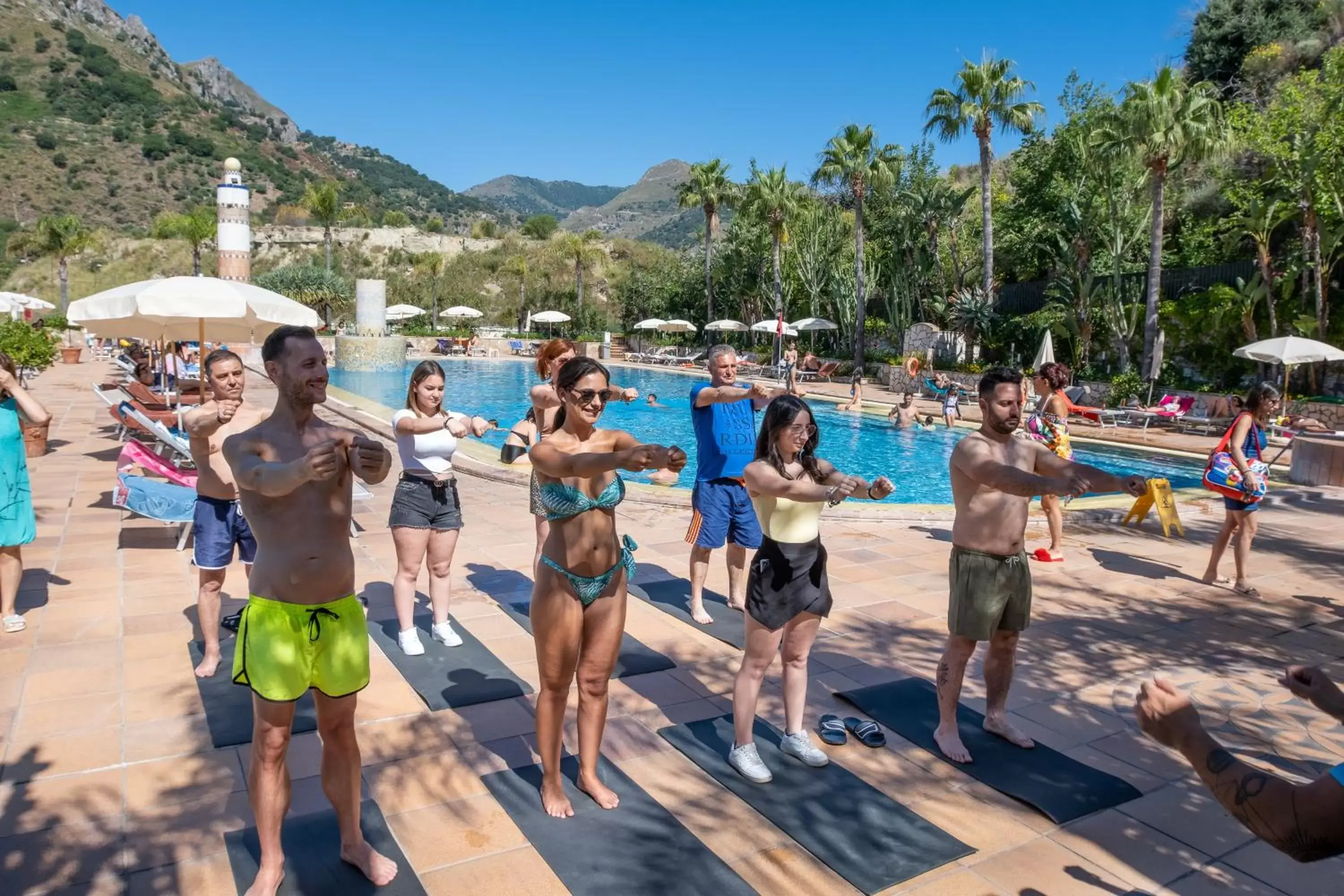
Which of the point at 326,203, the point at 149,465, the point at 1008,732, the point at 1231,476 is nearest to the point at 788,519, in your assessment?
the point at 1008,732

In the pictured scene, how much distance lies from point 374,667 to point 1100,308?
23354 mm

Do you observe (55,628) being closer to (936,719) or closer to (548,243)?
(936,719)

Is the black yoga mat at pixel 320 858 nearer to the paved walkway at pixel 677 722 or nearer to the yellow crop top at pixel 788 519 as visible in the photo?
the paved walkway at pixel 677 722

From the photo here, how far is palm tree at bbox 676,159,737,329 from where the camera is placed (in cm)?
3900

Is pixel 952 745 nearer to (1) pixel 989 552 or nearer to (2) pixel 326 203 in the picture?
(1) pixel 989 552

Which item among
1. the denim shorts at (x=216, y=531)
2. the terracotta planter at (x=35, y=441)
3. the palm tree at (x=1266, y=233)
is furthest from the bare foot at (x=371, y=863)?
the palm tree at (x=1266, y=233)

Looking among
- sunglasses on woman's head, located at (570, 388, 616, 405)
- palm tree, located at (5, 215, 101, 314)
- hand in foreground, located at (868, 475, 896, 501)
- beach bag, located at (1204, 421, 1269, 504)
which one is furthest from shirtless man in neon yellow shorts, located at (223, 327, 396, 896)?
palm tree, located at (5, 215, 101, 314)

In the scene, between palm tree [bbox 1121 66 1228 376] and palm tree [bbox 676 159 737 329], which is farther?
palm tree [bbox 676 159 737 329]

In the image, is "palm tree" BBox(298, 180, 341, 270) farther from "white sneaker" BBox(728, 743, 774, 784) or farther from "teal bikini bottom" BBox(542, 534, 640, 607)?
"teal bikini bottom" BBox(542, 534, 640, 607)

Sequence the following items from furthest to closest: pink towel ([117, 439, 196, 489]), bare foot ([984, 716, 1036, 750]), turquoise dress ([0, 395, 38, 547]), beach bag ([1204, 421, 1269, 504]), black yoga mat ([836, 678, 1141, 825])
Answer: pink towel ([117, 439, 196, 489]), beach bag ([1204, 421, 1269, 504]), turquoise dress ([0, 395, 38, 547]), bare foot ([984, 716, 1036, 750]), black yoga mat ([836, 678, 1141, 825])

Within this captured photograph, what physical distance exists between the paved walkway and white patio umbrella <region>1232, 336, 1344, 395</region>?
9.19m

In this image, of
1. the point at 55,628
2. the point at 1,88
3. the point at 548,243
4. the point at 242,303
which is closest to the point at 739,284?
the point at 548,243

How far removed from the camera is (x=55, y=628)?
537 cm

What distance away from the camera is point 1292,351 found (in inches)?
602
